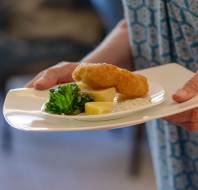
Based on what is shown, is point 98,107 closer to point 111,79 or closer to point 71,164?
point 111,79

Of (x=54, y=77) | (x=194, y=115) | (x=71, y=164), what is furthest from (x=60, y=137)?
(x=194, y=115)

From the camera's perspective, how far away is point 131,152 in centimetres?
227

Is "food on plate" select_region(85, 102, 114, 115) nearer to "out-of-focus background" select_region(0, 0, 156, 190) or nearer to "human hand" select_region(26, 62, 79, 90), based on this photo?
"human hand" select_region(26, 62, 79, 90)

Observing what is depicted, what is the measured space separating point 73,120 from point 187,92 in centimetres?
17

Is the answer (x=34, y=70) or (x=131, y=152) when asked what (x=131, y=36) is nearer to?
(x=131, y=152)

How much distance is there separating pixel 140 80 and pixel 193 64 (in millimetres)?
234

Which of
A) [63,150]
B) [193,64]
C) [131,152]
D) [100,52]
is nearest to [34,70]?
[63,150]

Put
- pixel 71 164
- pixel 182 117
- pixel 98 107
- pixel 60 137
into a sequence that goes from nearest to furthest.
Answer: pixel 98 107, pixel 182 117, pixel 71 164, pixel 60 137

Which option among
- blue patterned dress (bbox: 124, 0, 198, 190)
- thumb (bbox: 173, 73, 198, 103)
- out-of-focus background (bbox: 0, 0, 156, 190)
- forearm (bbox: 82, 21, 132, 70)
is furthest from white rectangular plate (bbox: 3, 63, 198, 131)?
out-of-focus background (bbox: 0, 0, 156, 190)

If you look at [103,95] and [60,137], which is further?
[60,137]

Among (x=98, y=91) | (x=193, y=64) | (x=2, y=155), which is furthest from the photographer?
(x=2, y=155)

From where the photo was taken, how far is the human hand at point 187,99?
28.6 inches

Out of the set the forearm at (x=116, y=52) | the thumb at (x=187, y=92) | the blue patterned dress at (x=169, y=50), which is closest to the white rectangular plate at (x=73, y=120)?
the thumb at (x=187, y=92)

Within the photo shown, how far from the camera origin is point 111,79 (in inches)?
31.4
